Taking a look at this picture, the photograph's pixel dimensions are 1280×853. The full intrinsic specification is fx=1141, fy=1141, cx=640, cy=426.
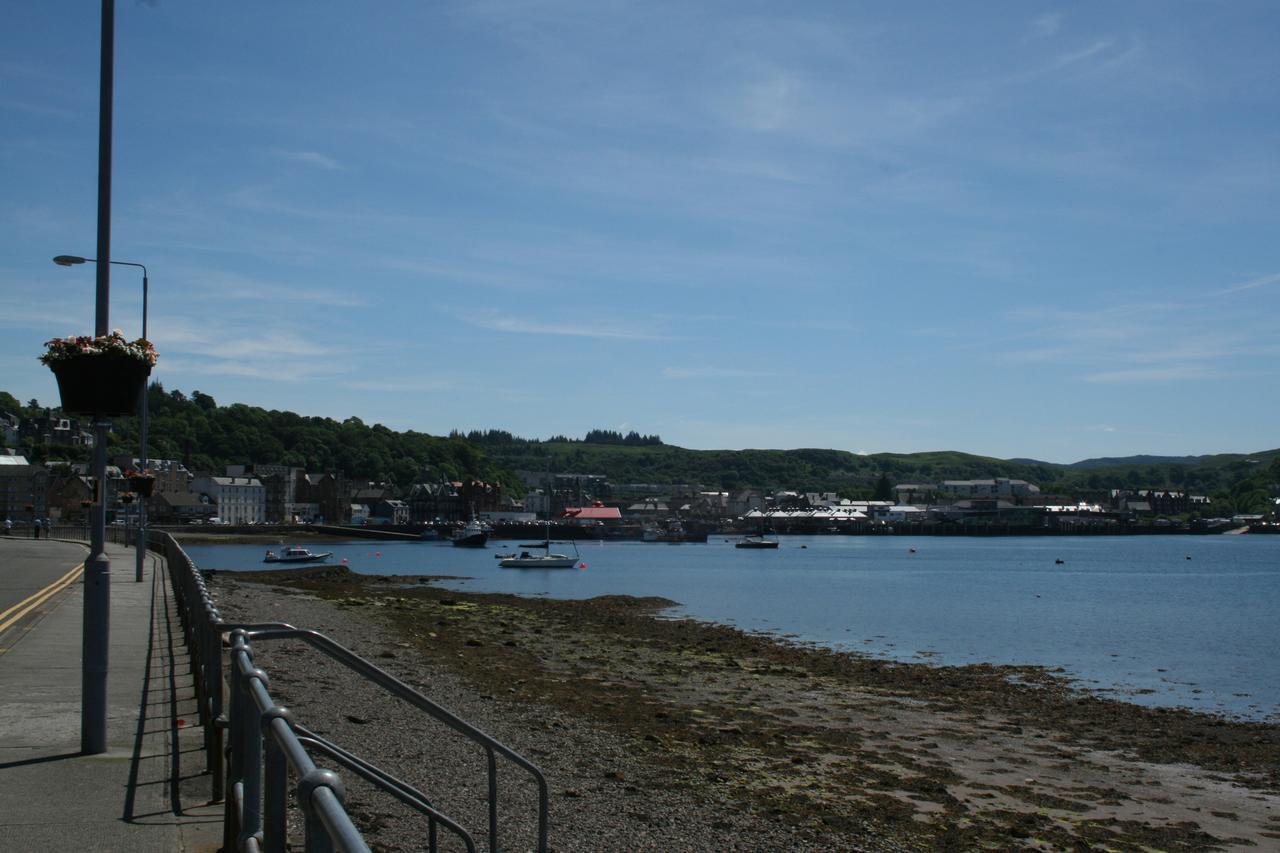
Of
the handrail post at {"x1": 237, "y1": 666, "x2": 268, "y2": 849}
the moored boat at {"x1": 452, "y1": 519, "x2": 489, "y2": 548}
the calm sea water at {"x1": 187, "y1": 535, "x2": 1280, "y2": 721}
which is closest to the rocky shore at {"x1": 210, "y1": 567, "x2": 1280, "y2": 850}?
the calm sea water at {"x1": 187, "y1": 535, "x2": 1280, "y2": 721}

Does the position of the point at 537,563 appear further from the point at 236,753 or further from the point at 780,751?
the point at 236,753

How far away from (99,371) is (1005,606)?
57.2 meters

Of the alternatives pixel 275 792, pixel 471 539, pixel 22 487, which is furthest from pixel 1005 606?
pixel 22 487

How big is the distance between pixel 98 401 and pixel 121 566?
1328 inches

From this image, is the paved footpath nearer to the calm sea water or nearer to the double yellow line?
the double yellow line

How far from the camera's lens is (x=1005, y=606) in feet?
199

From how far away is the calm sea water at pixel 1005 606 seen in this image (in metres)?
34.9

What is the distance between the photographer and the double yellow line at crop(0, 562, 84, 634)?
20.7 m

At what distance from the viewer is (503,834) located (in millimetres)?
11172

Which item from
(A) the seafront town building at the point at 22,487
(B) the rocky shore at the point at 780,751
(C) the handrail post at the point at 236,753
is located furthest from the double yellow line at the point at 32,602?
(A) the seafront town building at the point at 22,487

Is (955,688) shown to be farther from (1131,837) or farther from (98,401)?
(98,401)

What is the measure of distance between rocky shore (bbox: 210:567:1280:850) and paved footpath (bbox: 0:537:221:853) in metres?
1.93

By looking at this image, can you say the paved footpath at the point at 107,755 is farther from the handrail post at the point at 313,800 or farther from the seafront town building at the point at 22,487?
the seafront town building at the point at 22,487

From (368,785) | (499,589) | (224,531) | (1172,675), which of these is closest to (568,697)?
(368,785)
